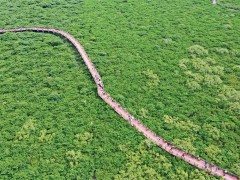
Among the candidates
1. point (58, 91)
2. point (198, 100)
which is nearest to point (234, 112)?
point (198, 100)

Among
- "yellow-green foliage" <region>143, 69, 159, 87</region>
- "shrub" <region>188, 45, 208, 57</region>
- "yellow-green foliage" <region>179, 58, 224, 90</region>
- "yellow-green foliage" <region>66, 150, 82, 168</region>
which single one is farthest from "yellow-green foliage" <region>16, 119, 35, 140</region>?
"shrub" <region>188, 45, 208, 57</region>

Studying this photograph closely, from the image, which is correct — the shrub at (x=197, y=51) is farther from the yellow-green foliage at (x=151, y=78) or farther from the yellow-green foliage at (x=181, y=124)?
the yellow-green foliage at (x=181, y=124)

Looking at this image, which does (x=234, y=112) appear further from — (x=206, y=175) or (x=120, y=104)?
(x=120, y=104)

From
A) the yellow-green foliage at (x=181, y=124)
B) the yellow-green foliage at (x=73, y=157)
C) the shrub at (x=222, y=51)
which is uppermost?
the shrub at (x=222, y=51)

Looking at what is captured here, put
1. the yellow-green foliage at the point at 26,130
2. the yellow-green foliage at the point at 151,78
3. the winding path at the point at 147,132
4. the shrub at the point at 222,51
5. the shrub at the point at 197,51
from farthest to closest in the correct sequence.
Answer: the shrub at the point at 222,51 < the shrub at the point at 197,51 < the yellow-green foliage at the point at 151,78 < the yellow-green foliage at the point at 26,130 < the winding path at the point at 147,132

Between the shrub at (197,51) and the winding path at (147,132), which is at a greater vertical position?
the shrub at (197,51)

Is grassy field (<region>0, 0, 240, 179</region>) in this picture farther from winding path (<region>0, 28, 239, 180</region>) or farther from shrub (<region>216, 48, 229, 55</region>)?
winding path (<region>0, 28, 239, 180</region>)

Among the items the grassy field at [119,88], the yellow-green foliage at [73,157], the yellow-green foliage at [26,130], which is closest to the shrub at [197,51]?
the grassy field at [119,88]

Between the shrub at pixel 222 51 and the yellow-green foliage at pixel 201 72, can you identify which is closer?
the yellow-green foliage at pixel 201 72

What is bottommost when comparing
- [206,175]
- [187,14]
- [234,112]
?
[206,175]
